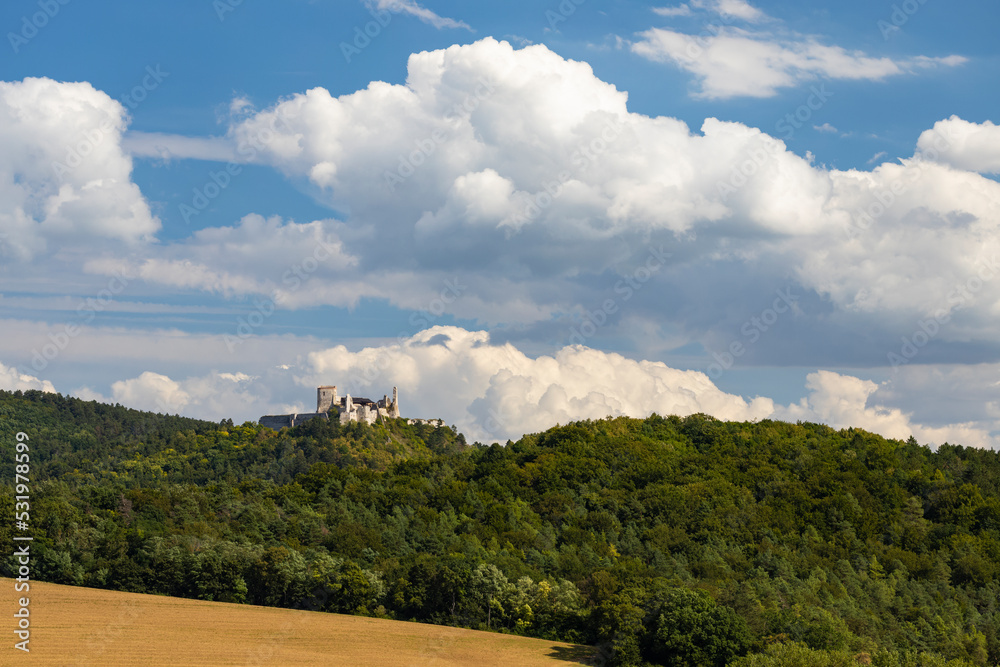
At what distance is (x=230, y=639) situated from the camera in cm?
6644

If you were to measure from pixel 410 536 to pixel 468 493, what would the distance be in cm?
1353

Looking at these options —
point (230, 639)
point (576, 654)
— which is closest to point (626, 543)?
point (576, 654)

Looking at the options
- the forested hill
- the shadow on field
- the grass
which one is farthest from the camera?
the forested hill

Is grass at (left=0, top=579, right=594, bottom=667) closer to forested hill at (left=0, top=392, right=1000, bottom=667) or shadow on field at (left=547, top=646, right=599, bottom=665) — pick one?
shadow on field at (left=547, top=646, right=599, bottom=665)

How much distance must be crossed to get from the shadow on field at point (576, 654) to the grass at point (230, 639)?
73mm

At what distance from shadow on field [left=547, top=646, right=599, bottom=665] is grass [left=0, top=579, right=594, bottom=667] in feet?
0.24

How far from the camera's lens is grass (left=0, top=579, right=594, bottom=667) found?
60969mm

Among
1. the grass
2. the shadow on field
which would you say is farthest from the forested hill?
the grass

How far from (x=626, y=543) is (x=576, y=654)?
2841 cm

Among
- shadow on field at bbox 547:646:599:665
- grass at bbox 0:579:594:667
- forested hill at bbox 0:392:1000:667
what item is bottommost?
grass at bbox 0:579:594:667

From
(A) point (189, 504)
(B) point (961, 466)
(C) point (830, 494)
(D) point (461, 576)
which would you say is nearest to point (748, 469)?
(C) point (830, 494)

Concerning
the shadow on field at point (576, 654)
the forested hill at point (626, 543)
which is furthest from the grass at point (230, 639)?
the forested hill at point (626, 543)

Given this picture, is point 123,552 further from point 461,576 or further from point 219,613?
point 461,576

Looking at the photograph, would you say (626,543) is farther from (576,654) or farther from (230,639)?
(230,639)
